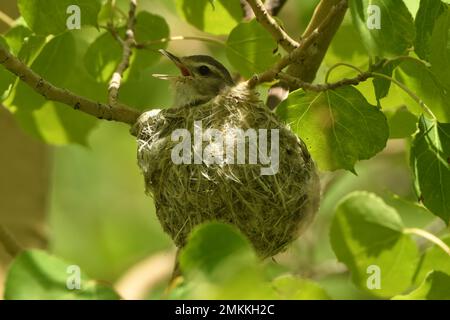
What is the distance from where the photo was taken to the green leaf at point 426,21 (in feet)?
9.80

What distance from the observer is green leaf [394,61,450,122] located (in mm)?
3049

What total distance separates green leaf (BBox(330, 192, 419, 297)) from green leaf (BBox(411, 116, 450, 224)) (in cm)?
66

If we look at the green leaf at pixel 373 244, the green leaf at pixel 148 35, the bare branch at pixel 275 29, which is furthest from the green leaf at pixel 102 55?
the green leaf at pixel 373 244

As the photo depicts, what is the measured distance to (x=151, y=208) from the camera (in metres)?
8.37

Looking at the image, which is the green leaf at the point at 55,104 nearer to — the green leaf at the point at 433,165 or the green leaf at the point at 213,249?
the green leaf at the point at 433,165

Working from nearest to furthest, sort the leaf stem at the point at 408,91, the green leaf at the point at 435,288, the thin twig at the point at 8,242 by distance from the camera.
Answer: the green leaf at the point at 435,288, the leaf stem at the point at 408,91, the thin twig at the point at 8,242

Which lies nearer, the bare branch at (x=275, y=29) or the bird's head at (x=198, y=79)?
the bare branch at (x=275, y=29)

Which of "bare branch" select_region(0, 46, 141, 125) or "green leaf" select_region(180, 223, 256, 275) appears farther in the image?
"bare branch" select_region(0, 46, 141, 125)

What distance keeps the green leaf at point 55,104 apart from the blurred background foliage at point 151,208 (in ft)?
0.14

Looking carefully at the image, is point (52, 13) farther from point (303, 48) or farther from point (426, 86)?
point (426, 86)

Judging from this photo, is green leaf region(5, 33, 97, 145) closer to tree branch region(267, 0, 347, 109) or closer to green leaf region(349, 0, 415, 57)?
tree branch region(267, 0, 347, 109)

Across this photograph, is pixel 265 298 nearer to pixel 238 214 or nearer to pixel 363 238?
pixel 238 214

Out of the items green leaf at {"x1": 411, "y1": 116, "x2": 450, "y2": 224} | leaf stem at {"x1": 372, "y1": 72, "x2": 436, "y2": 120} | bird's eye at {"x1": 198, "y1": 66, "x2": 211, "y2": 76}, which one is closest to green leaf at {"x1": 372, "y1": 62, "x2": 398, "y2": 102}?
leaf stem at {"x1": 372, "y1": 72, "x2": 436, "y2": 120}
